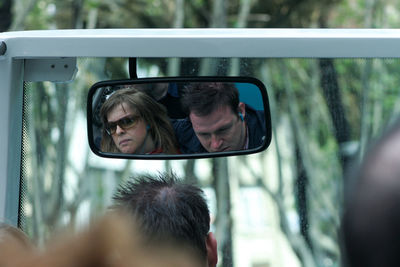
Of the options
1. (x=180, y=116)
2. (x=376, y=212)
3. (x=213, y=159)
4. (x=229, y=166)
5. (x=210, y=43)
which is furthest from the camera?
(x=229, y=166)

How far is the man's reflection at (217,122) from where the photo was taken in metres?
1.93

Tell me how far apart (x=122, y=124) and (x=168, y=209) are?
0.30 meters

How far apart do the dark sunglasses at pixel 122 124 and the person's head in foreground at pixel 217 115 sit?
0.54ft

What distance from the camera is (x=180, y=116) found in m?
1.94

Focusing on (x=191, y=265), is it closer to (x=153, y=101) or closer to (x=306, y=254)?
(x=153, y=101)

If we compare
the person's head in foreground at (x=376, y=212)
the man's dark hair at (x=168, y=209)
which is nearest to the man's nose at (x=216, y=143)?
the man's dark hair at (x=168, y=209)

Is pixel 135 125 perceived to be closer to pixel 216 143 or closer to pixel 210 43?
pixel 216 143

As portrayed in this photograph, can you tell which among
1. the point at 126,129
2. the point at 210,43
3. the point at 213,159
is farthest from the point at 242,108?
the point at 213,159

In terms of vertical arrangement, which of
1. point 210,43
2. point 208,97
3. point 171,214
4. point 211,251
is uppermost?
point 210,43

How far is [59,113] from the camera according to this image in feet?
8.32

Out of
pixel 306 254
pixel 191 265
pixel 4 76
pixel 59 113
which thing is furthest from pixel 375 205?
pixel 306 254

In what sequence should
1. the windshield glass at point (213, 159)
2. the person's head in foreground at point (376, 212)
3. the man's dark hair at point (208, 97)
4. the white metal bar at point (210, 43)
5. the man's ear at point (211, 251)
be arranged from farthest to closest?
the windshield glass at point (213, 159) → the man's ear at point (211, 251) → the man's dark hair at point (208, 97) → the white metal bar at point (210, 43) → the person's head in foreground at point (376, 212)

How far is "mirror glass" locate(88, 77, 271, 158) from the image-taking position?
193 centimetres

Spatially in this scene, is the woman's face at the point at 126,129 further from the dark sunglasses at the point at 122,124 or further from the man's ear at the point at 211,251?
the man's ear at the point at 211,251
